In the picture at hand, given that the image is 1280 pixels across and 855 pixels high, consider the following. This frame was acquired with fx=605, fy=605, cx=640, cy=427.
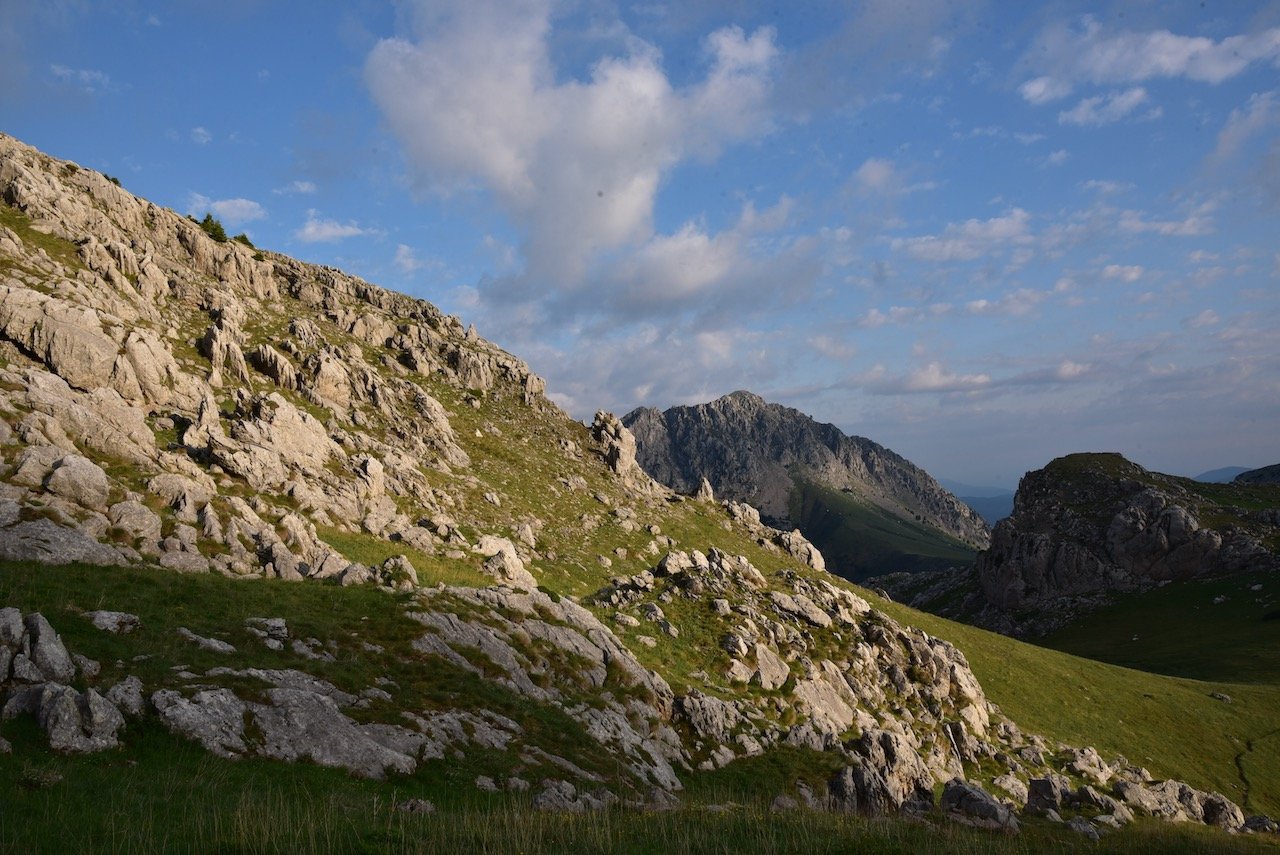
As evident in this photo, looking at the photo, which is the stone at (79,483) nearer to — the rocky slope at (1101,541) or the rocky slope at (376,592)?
the rocky slope at (376,592)

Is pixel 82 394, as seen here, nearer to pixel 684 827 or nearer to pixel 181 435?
pixel 181 435

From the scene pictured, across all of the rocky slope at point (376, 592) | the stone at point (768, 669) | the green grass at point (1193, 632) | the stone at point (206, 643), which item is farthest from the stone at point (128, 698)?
the green grass at point (1193, 632)

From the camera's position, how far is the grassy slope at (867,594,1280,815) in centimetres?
5750

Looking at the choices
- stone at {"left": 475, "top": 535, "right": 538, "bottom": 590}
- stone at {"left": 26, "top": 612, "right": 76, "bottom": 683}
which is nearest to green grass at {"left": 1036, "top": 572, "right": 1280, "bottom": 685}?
stone at {"left": 475, "top": 535, "right": 538, "bottom": 590}

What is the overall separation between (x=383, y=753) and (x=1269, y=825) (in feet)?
200

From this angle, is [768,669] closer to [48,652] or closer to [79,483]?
[48,652]

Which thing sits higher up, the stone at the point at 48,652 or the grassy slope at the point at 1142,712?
the stone at the point at 48,652

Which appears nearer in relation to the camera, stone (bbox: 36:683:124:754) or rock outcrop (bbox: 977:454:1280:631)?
stone (bbox: 36:683:124:754)

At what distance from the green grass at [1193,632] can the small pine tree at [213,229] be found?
6413 inches

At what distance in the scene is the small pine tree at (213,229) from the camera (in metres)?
93.9

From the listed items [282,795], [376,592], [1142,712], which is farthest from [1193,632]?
[282,795]

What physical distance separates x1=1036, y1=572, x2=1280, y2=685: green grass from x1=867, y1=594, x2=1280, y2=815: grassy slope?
1758 centimetres

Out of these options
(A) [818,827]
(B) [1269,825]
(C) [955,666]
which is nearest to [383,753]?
(A) [818,827]

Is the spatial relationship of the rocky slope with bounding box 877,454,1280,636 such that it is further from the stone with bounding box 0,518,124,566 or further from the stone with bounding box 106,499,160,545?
the stone with bounding box 0,518,124,566
